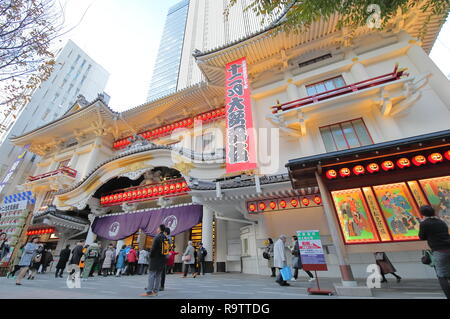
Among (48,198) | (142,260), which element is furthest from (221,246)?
(48,198)

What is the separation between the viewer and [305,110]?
32.2 feet

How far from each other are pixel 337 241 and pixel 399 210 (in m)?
2.28

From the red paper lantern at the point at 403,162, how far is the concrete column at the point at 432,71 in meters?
5.43

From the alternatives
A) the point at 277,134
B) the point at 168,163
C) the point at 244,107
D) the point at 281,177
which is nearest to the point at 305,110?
the point at 277,134

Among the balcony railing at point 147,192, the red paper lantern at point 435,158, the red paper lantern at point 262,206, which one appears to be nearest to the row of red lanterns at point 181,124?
the balcony railing at point 147,192

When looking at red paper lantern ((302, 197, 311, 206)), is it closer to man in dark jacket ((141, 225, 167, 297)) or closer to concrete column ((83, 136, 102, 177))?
man in dark jacket ((141, 225, 167, 297))

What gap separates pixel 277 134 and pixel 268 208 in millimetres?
4260

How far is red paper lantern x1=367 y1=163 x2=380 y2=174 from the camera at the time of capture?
5.81m

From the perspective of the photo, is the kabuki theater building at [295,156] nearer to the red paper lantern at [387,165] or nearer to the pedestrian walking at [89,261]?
the red paper lantern at [387,165]

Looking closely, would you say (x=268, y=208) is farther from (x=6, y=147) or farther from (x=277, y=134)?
(x=6, y=147)

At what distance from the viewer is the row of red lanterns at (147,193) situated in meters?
11.6

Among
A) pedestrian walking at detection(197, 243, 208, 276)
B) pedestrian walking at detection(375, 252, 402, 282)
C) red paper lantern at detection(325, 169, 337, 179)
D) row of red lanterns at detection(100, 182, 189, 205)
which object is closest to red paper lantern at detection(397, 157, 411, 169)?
red paper lantern at detection(325, 169, 337, 179)

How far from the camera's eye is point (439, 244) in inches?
132
